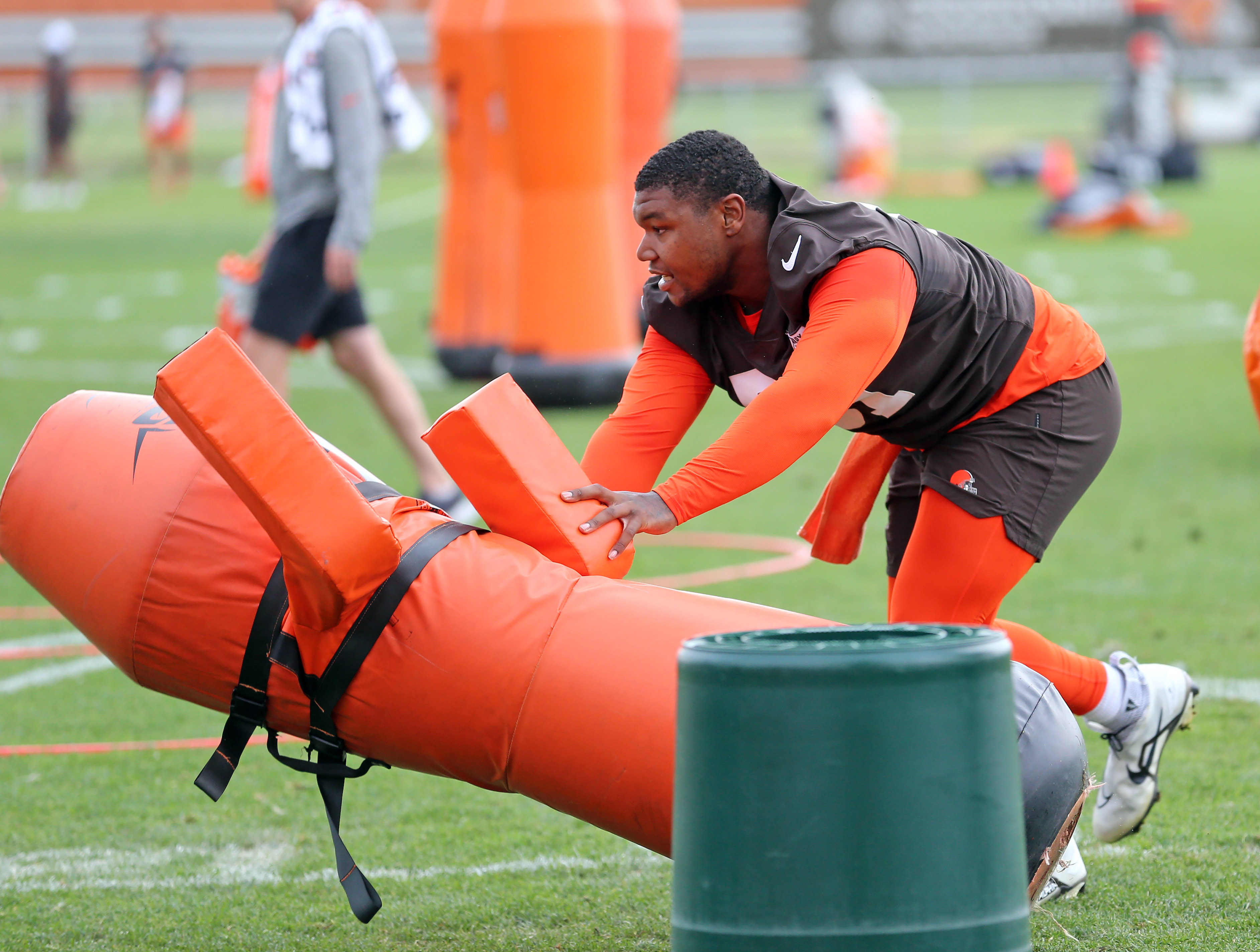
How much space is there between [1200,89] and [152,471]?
123ft

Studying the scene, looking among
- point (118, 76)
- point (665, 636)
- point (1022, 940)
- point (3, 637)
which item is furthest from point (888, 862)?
point (118, 76)

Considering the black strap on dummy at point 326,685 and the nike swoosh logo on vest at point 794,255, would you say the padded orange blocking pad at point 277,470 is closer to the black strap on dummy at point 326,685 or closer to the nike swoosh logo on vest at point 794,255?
the black strap on dummy at point 326,685

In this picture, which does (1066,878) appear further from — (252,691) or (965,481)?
(252,691)

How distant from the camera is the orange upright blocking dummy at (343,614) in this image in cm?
307

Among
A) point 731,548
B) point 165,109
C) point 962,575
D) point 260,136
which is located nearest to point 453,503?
point 731,548

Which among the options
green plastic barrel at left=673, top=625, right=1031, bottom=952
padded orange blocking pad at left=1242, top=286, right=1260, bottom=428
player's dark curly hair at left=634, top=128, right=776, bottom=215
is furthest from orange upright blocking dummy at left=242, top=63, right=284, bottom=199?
green plastic barrel at left=673, top=625, right=1031, bottom=952

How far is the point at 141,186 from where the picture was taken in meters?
31.1

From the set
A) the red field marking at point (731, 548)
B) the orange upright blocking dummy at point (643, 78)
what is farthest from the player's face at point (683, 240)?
the orange upright blocking dummy at point (643, 78)

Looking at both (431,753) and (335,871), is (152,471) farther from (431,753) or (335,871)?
(335,871)

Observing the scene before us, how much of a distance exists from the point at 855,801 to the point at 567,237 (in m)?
8.54

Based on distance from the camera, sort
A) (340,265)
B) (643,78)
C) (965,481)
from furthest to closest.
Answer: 1. (643,78)
2. (340,265)
3. (965,481)

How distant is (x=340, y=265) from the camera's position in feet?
23.3

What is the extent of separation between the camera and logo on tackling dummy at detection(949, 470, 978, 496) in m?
3.65

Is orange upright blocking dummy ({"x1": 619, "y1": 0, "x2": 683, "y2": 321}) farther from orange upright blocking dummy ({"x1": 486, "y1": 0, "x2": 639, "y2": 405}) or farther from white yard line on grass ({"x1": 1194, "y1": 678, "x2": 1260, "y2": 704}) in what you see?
white yard line on grass ({"x1": 1194, "y1": 678, "x2": 1260, "y2": 704})
